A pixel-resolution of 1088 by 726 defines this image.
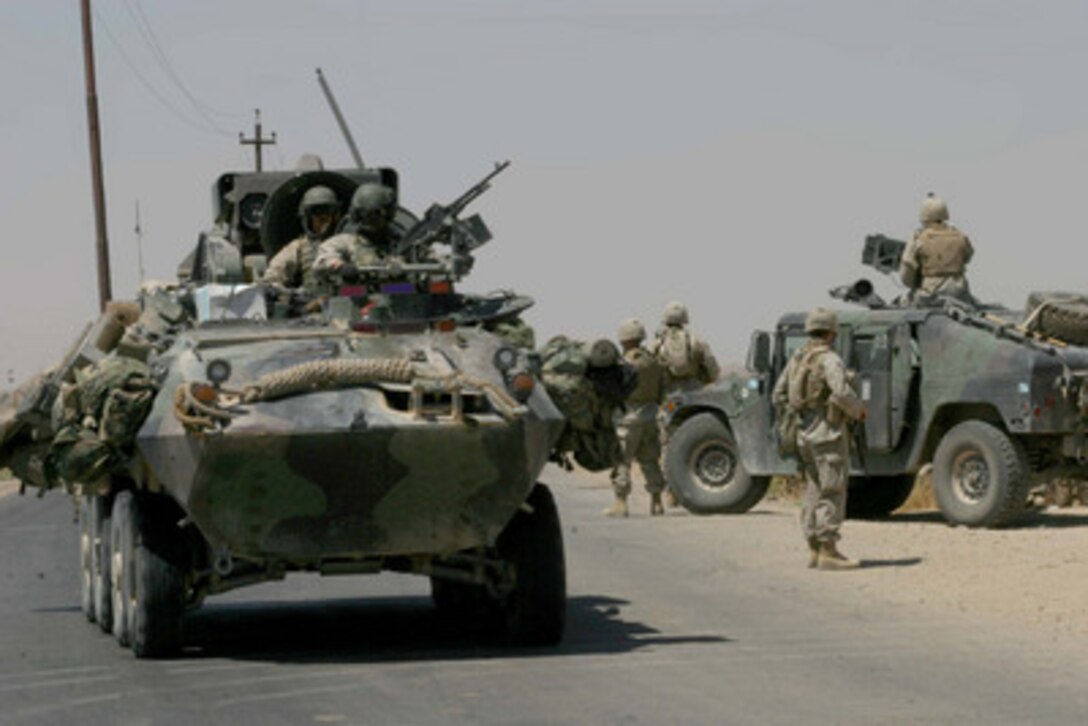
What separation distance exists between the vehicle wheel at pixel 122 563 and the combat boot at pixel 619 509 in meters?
12.2

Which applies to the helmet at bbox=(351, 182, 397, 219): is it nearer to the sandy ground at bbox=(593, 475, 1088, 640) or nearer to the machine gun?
the machine gun

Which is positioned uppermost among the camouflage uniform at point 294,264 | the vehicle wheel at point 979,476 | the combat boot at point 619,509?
the camouflage uniform at point 294,264

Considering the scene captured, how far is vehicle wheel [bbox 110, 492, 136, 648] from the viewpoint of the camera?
558 inches

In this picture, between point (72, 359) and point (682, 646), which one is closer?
point (682, 646)

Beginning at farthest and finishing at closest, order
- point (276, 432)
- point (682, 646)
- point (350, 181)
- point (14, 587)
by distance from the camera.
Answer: point (14, 587) → point (350, 181) → point (682, 646) → point (276, 432)

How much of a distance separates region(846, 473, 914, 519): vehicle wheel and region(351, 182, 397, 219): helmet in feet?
33.9

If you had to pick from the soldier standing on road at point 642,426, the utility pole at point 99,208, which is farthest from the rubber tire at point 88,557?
the utility pole at point 99,208

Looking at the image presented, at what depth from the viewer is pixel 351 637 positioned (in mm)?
15219

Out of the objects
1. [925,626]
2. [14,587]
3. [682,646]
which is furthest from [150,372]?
[14,587]

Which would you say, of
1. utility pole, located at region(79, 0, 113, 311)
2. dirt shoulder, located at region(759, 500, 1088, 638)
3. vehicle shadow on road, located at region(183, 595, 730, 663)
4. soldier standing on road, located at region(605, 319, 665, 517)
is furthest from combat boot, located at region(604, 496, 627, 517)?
utility pole, located at region(79, 0, 113, 311)

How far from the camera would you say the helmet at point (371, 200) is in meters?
16.0

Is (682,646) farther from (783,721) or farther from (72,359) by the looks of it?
(72,359)

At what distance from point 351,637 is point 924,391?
9.80 m

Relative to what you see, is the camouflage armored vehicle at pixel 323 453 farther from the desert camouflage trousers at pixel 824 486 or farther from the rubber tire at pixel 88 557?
the desert camouflage trousers at pixel 824 486
